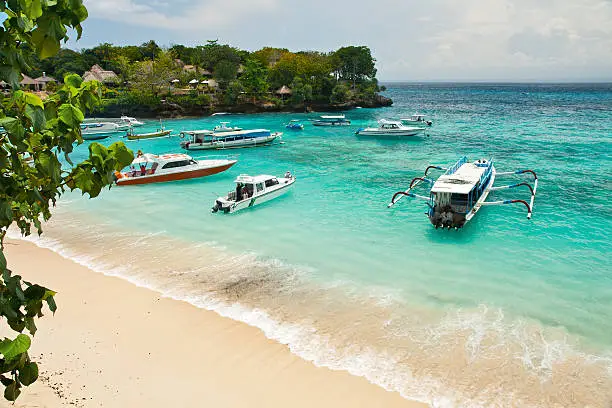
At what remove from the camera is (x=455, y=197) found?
21.1 metres

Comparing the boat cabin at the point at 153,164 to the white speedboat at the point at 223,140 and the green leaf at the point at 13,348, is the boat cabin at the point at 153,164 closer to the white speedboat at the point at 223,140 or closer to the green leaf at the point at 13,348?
the white speedboat at the point at 223,140

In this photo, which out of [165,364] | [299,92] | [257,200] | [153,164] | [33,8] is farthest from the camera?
[299,92]

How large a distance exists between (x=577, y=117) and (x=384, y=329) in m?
79.1

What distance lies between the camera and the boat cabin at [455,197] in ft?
64.5

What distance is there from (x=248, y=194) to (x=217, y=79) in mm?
67372

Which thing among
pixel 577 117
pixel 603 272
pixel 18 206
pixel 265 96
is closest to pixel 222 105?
pixel 265 96

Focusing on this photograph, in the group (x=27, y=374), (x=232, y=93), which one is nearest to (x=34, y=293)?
(x=27, y=374)

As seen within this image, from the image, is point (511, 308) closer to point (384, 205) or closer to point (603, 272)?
point (603, 272)

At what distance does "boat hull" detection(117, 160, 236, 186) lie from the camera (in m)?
28.6

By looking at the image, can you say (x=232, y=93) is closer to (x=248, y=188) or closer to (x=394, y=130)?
(x=394, y=130)

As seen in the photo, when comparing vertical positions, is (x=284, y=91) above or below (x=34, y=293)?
above

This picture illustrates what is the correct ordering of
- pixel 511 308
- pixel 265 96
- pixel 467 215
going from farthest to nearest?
pixel 265 96 < pixel 467 215 < pixel 511 308

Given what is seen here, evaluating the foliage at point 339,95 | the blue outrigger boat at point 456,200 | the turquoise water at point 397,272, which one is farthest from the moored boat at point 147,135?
the foliage at point 339,95

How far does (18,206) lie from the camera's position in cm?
519
